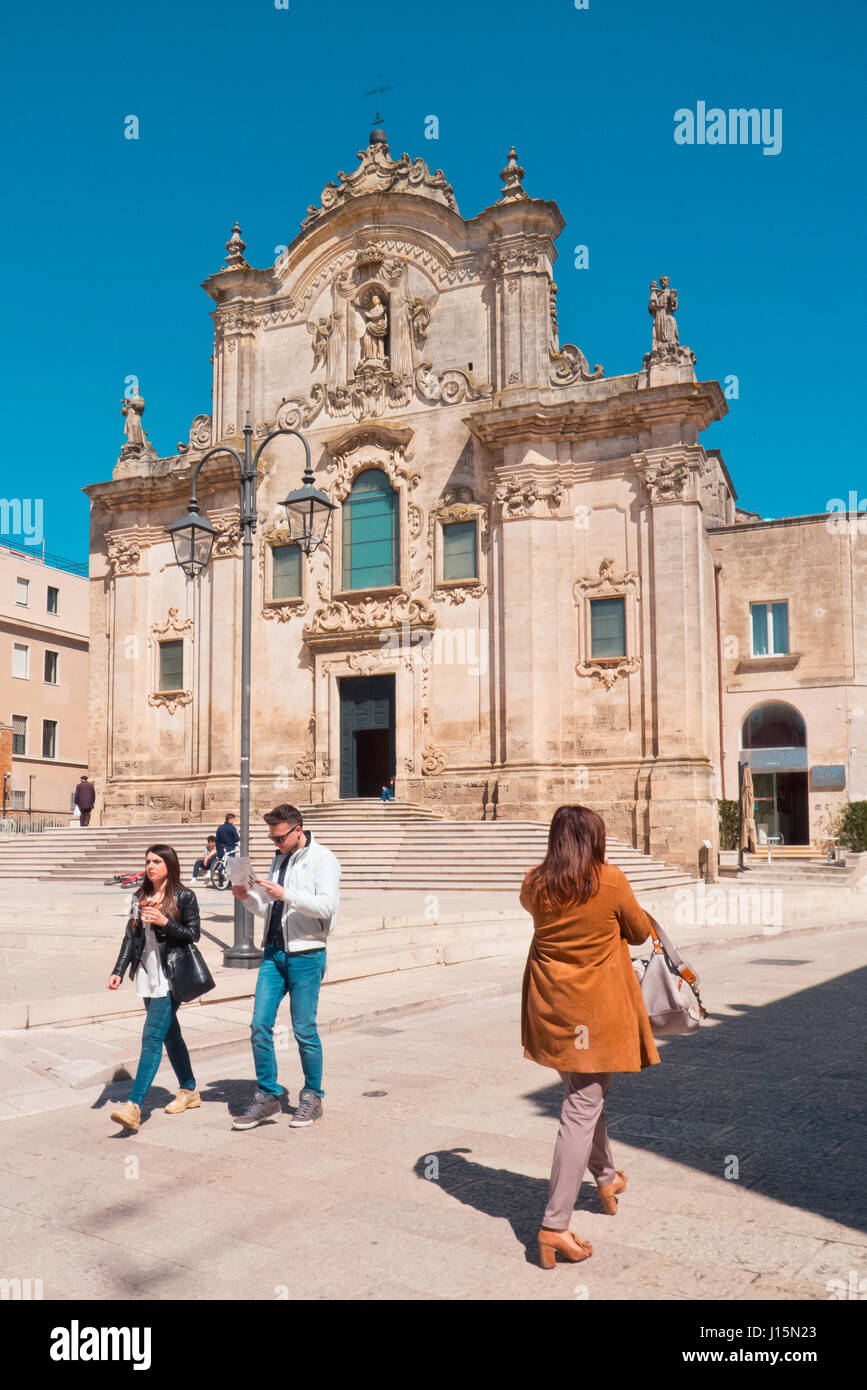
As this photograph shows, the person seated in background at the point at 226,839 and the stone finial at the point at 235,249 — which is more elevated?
the stone finial at the point at 235,249

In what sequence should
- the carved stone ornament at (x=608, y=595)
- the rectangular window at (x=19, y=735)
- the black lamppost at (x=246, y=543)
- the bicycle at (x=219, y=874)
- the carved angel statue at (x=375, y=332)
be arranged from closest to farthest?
the black lamppost at (x=246, y=543) → the bicycle at (x=219, y=874) → the carved stone ornament at (x=608, y=595) → the carved angel statue at (x=375, y=332) → the rectangular window at (x=19, y=735)

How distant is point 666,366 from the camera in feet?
94.3

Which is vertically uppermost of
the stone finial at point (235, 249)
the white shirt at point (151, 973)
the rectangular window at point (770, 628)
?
the stone finial at point (235, 249)

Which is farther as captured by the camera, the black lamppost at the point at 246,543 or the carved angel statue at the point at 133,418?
the carved angel statue at the point at 133,418

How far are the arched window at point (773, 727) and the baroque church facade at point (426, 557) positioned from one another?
9.50 ft

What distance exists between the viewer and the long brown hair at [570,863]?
487 centimetres

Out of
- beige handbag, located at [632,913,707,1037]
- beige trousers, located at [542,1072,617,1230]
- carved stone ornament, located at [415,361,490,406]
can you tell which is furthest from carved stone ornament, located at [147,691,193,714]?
beige trousers, located at [542,1072,617,1230]

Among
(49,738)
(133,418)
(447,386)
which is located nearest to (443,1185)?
(447,386)

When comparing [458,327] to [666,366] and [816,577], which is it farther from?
[816,577]

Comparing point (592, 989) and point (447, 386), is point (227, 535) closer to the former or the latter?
point (447, 386)

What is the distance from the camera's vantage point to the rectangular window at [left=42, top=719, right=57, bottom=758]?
166ft

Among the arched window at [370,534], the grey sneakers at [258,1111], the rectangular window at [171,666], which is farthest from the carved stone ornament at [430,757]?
the grey sneakers at [258,1111]

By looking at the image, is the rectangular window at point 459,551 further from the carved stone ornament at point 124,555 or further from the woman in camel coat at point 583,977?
the woman in camel coat at point 583,977

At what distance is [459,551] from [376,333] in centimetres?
723
